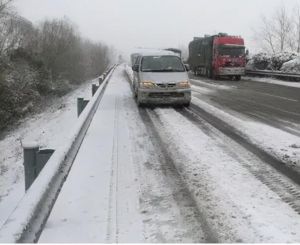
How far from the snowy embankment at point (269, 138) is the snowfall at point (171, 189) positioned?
0.07 feet

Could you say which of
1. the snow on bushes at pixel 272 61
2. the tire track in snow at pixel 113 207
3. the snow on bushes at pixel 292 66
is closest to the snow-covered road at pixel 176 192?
the tire track in snow at pixel 113 207

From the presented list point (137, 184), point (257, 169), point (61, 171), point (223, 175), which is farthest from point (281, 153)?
point (61, 171)

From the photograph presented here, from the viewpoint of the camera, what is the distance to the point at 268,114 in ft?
45.4

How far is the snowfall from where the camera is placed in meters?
4.66

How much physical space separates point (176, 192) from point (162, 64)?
10952mm

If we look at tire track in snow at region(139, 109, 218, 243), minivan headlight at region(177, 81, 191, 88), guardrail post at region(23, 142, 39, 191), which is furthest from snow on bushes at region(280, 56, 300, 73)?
guardrail post at region(23, 142, 39, 191)

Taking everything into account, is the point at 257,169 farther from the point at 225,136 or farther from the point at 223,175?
the point at 225,136

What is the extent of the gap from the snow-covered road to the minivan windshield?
21.3ft

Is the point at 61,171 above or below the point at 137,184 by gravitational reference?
above

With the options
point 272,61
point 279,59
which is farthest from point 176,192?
point 272,61

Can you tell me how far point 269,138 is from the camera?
9.59 meters

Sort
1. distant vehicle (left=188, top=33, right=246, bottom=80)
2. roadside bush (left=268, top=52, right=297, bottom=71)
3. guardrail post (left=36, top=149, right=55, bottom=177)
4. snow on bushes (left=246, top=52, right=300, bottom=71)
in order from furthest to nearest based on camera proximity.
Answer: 1. roadside bush (left=268, top=52, right=297, bottom=71)
2. snow on bushes (left=246, top=52, right=300, bottom=71)
3. distant vehicle (left=188, top=33, right=246, bottom=80)
4. guardrail post (left=36, top=149, right=55, bottom=177)

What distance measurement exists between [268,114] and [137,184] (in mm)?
8453

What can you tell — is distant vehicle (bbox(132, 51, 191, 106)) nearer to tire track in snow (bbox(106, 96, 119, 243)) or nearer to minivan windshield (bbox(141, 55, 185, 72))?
minivan windshield (bbox(141, 55, 185, 72))
